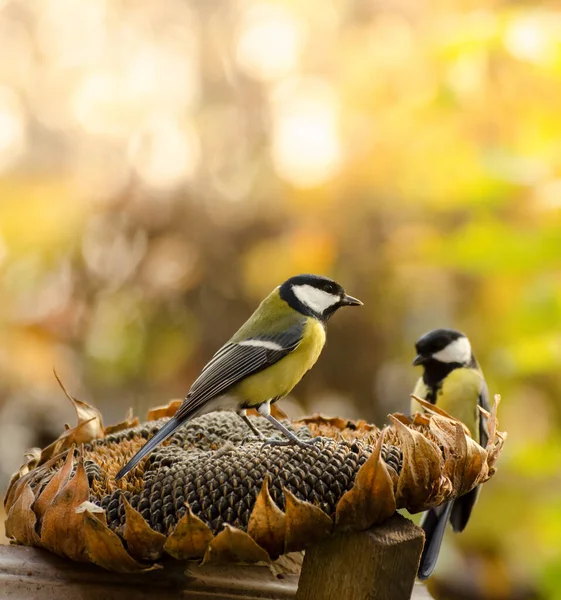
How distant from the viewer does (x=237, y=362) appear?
1.65 m

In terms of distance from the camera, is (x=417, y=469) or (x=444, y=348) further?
(x=444, y=348)

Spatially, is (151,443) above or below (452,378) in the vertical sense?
above

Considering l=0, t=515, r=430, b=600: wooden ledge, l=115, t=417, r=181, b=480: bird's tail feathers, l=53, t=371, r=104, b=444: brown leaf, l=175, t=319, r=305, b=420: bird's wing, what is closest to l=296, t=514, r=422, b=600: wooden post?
l=0, t=515, r=430, b=600: wooden ledge

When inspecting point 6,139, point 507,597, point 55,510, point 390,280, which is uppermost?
point 6,139

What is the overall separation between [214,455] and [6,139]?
3773 mm

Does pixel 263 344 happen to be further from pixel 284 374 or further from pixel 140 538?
pixel 140 538

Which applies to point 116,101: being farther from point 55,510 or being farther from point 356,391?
point 55,510

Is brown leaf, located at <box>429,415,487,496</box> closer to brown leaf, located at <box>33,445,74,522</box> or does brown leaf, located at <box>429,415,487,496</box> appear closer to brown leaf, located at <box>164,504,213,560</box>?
brown leaf, located at <box>164,504,213,560</box>

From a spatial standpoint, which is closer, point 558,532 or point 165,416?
point 165,416

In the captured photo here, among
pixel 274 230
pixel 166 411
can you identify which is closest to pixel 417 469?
pixel 166 411

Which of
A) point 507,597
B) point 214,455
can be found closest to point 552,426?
point 507,597

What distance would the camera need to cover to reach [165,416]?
5.47ft

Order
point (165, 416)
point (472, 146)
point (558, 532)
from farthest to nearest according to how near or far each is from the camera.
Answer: point (472, 146), point (558, 532), point (165, 416)

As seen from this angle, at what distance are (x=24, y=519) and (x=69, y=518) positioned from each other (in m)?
0.12
